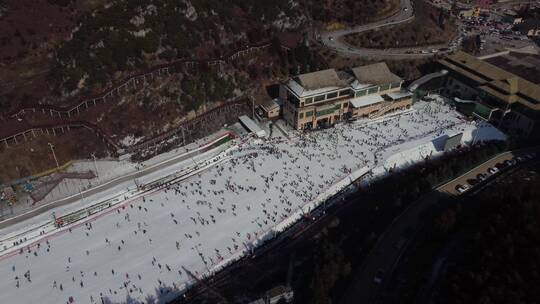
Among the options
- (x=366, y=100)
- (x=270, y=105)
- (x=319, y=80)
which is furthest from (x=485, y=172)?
(x=270, y=105)

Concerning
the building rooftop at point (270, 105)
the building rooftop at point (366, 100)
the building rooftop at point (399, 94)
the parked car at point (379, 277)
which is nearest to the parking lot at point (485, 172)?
the parked car at point (379, 277)

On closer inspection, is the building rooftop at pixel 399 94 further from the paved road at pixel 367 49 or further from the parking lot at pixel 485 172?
the parking lot at pixel 485 172

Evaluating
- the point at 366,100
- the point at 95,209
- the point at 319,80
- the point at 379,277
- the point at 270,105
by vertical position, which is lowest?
the point at 95,209

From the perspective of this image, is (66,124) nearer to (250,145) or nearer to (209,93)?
(209,93)

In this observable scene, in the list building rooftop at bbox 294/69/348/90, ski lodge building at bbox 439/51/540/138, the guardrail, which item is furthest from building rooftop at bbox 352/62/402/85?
the guardrail

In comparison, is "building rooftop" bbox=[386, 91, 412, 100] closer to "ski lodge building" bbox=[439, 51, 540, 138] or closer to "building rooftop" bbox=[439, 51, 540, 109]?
"ski lodge building" bbox=[439, 51, 540, 138]

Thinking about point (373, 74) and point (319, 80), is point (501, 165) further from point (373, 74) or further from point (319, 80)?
point (319, 80)
